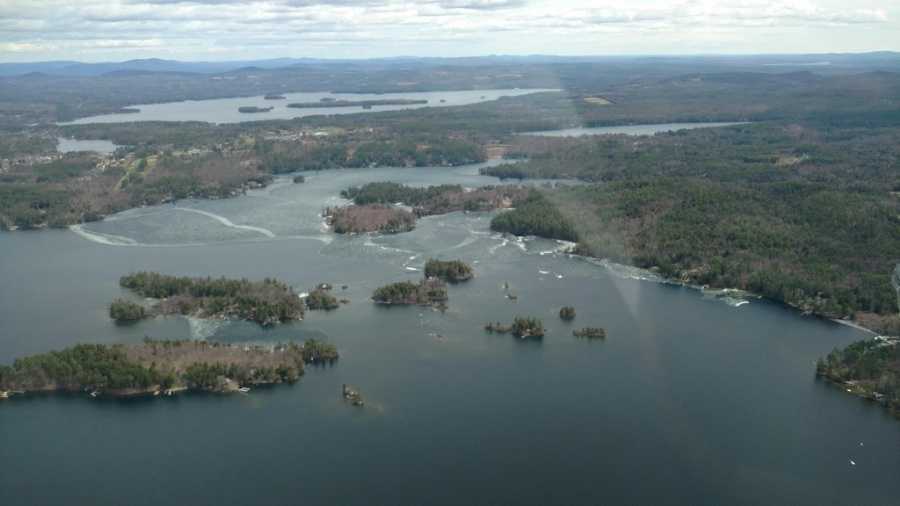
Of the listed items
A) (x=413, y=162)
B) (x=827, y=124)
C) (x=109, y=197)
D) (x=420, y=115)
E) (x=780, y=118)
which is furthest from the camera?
(x=420, y=115)

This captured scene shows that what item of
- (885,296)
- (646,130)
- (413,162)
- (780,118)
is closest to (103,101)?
(413,162)

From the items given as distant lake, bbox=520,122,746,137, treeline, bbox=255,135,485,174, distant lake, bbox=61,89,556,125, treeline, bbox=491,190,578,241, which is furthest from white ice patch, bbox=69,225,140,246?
distant lake, bbox=61,89,556,125

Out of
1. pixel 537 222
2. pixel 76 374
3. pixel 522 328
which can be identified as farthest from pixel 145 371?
pixel 537 222

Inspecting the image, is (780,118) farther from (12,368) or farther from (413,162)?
(12,368)

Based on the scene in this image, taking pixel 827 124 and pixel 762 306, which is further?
pixel 827 124

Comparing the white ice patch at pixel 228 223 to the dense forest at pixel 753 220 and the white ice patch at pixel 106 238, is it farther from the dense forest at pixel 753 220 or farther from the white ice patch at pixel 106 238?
the dense forest at pixel 753 220

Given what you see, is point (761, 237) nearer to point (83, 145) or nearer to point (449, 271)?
point (449, 271)

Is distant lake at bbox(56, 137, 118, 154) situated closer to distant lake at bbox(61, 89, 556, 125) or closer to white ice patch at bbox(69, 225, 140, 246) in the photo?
distant lake at bbox(61, 89, 556, 125)
